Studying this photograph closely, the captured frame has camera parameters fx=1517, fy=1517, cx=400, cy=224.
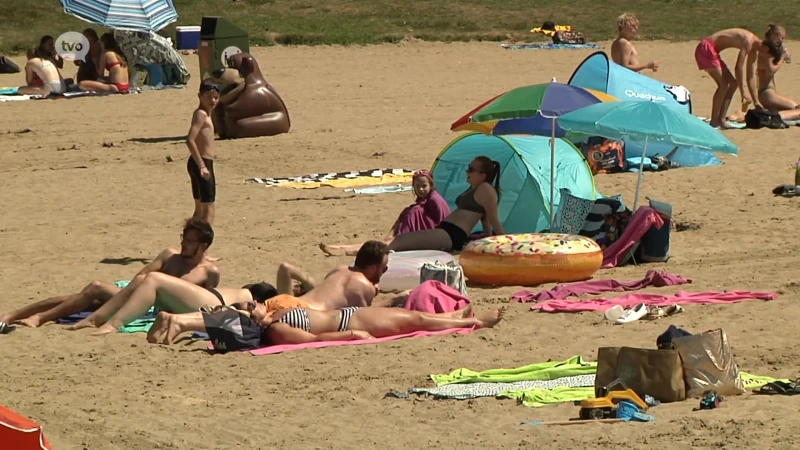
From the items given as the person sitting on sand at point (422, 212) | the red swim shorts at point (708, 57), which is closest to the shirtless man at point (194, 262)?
the person sitting on sand at point (422, 212)

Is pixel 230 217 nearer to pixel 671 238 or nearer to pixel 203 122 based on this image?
pixel 203 122

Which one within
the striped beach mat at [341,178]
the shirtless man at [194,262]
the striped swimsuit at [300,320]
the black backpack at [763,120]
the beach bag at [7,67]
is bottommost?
the beach bag at [7,67]

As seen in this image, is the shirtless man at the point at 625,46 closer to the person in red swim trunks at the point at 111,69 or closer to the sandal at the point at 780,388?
the person in red swim trunks at the point at 111,69

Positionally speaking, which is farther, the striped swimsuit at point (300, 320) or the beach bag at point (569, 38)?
the beach bag at point (569, 38)

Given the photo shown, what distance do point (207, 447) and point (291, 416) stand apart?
649mm

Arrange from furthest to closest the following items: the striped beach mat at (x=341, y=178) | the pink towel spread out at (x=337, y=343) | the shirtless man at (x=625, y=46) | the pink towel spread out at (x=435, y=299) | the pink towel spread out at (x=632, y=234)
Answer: the shirtless man at (x=625, y=46)
the striped beach mat at (x=341, y=178)
the pink towel spread out at (x=632, y=234)
the pink towel spread out at (x=435, y=299)
the pink towel spread out at (x=337, y=343)

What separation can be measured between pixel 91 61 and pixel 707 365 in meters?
16.2

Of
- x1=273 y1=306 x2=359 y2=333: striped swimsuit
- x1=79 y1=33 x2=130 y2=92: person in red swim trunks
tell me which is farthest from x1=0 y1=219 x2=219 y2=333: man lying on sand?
x1=79 y1=33 x2=130 y2=92: person in red swim trunks

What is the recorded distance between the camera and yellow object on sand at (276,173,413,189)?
596 inches

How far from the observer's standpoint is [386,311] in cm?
928

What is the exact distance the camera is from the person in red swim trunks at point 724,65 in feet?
60.6

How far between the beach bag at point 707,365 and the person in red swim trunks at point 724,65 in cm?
1109

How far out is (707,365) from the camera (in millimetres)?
7648

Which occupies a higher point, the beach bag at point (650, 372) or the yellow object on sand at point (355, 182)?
the beach bag at point (650, 372)
